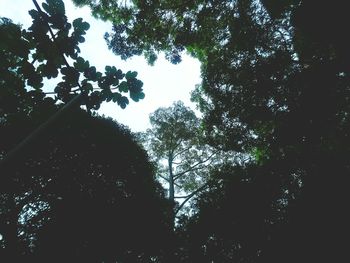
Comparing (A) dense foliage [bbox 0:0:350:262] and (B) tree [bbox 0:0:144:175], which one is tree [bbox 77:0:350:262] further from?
(B) tree [bbox 0:0:144:175]

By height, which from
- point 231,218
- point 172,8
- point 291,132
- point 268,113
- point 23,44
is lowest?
point 23,44

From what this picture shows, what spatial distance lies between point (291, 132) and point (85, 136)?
31.6ft

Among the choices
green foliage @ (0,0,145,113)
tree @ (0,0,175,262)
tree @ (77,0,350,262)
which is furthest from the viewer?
tree @ (0,0,175,262)

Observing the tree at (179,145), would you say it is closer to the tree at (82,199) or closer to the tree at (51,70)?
the tree at (82,199)

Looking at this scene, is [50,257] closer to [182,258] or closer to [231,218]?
[182,258]

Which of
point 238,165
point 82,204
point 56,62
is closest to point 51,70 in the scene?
point 56,62

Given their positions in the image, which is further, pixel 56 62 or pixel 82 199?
pixel 82 199

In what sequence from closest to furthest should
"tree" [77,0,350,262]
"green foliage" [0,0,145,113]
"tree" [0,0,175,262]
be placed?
"green foliage" [0,0,145,113] < "tree" [77,0,350,262] < "tree" [0,0,175,262]

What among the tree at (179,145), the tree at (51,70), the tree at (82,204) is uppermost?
the tree at (179,145)

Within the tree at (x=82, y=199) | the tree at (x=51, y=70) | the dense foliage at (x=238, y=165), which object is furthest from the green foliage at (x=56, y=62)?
the dense foliage at (x=238, y=165)

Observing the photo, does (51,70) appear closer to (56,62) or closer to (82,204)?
(56,62)

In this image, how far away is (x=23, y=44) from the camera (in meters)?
3.19

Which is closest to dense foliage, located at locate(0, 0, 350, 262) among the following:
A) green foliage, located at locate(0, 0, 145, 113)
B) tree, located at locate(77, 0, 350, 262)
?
tree, located at locate(77, 0, 350, 262)

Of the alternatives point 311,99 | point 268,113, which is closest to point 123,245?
point 268,113
